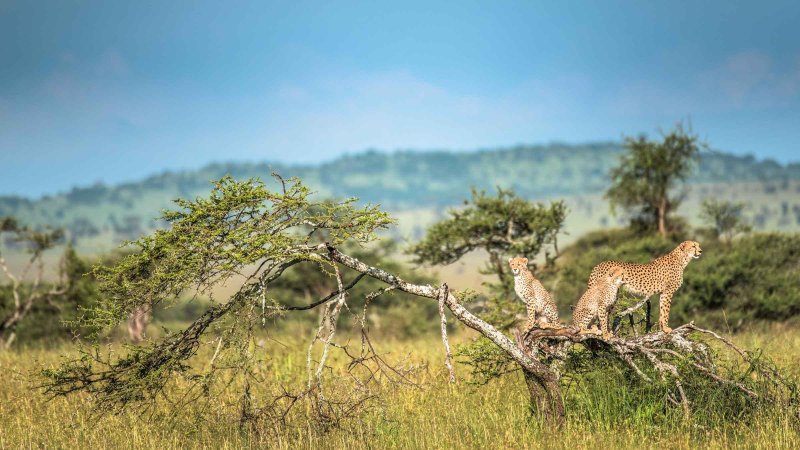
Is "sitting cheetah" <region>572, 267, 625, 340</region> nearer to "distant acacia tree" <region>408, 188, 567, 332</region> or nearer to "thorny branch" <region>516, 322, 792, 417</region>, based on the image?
"thorny branch" <region>516, 322, 792, 417</region>

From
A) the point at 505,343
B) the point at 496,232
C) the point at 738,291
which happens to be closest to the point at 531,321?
the point at 505,343

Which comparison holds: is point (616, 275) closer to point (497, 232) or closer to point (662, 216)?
point (497, 232)

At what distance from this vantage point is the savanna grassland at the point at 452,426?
10961 millimetres

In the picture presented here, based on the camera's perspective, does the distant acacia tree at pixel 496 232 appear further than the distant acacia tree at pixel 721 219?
No

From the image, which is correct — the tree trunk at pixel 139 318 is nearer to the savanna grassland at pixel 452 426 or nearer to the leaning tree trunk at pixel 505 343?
the savanna grassland at pixel 452 426

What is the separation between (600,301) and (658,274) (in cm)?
93

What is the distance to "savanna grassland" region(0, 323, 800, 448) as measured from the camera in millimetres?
10961

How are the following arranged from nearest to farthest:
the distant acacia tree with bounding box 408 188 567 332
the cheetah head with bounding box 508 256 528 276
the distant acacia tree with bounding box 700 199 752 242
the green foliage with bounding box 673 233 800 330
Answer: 1. the cheetah head with bounding box 508 256 528 276
2. the distant acacia tree with bounding box 408 188 567 332
3. the green foliage with bounding box 673 233 800 330
4. the distant acacia tree with bounding box 700 199 752 242

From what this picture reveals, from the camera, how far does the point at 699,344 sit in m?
11.4

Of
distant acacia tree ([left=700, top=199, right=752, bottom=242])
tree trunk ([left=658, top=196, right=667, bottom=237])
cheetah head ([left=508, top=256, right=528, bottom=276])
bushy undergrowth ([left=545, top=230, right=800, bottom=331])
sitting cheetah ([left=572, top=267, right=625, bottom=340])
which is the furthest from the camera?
distant acacia tree ([left=700, top=199, right=752, bottom=242])

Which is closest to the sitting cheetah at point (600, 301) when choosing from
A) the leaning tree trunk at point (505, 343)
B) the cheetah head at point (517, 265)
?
the leaning tree trunk at point (505, 343)

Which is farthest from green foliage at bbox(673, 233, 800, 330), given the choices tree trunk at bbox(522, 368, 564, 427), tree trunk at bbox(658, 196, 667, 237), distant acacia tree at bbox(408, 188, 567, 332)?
tree trunk at bbox(522, 368, 564, 427)

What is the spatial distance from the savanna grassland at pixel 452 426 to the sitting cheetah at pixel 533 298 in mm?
1124

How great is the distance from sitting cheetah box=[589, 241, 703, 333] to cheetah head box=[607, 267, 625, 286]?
63 millimetres
